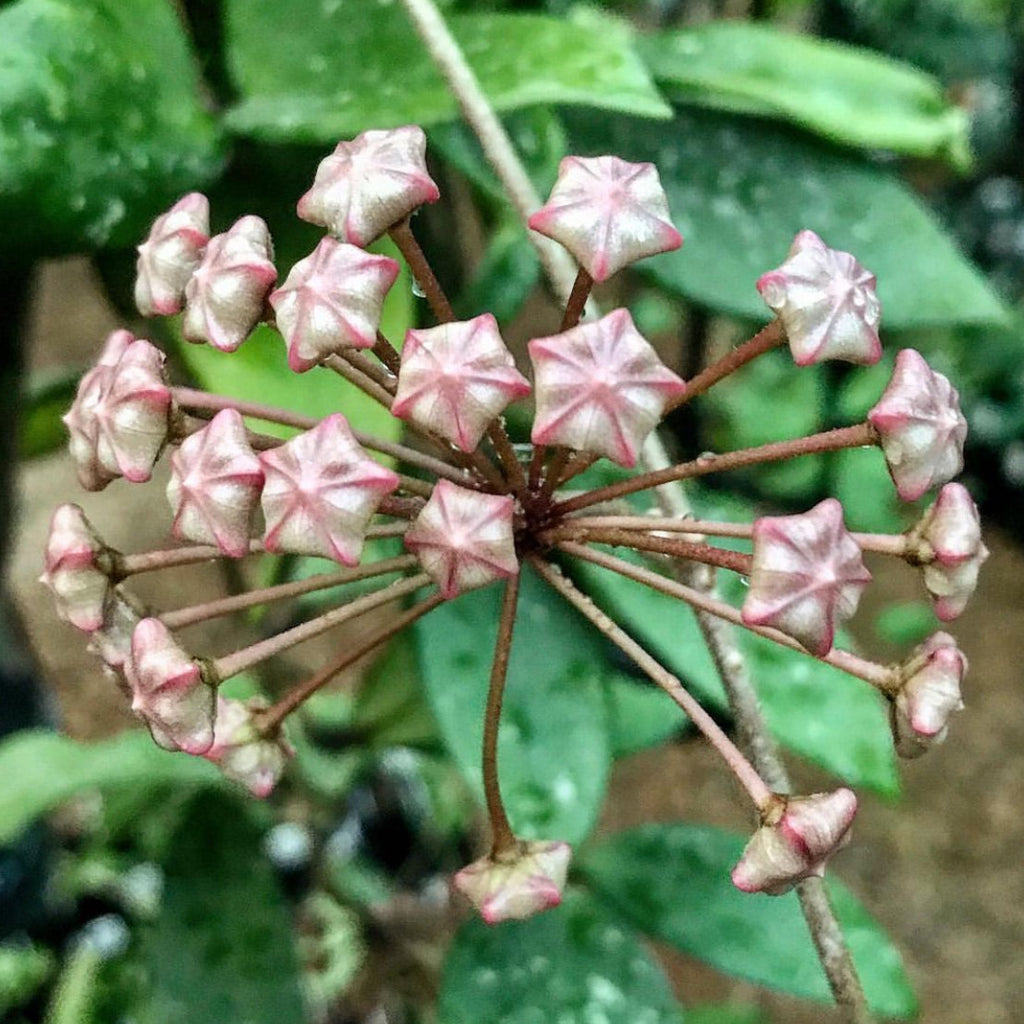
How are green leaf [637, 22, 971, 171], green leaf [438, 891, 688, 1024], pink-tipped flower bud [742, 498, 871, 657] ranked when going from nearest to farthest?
pink-tipped flower bud [742, 498, 871, 657]
green leaf [438, 891, 688, 1024]
green leaf [637, 22, 971, 171]

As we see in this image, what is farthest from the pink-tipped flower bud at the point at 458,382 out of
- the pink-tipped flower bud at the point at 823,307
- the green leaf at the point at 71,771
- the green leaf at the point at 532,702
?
the green leaf at the point at 71,771

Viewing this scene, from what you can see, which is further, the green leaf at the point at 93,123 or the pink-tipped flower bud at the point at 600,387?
the green leaf at the point at 93,123

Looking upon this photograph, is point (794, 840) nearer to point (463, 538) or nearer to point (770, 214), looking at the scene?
point (463, 538)

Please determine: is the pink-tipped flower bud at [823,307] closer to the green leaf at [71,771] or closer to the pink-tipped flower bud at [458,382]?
the pink-tipped flower bud at [458,382]

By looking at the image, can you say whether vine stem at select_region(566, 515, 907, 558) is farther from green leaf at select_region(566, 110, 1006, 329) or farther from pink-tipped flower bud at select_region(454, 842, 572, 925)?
green leaf at select_region(566, 110, 1006, 329)

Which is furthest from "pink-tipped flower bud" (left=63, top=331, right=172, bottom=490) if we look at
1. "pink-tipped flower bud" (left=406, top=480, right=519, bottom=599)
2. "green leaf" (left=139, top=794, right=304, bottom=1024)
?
"green leaf" (left=139, top=794, right=304, bottom=1024)

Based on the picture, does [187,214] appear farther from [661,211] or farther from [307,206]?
[661,211]
